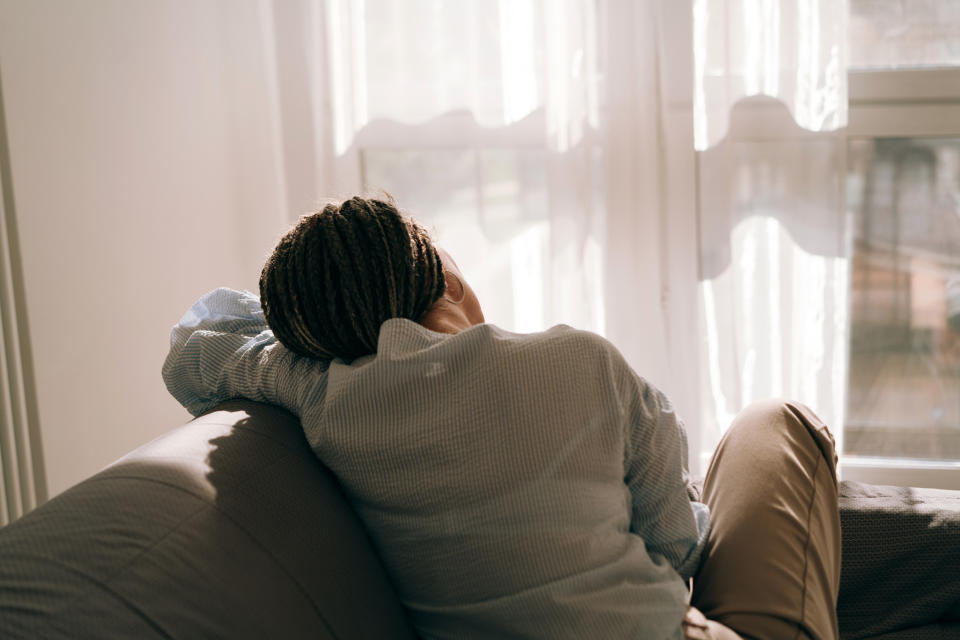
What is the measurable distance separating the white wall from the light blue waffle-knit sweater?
2.79 ft

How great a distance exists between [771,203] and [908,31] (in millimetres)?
489

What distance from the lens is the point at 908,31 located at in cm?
201

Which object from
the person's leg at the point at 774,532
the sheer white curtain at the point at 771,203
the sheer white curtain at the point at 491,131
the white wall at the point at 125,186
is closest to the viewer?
the person's leg at the point at 774,532

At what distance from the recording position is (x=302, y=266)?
38.5 inches

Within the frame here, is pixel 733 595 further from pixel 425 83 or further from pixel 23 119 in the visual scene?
pixel 425 83

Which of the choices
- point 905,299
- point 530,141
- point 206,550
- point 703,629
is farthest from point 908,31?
point 206,550

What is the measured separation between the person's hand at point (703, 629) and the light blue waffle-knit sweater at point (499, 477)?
0.03 meters

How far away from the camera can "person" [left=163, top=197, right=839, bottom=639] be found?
90 cm

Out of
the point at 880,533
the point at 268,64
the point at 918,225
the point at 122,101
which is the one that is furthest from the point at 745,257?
the point at 122,101

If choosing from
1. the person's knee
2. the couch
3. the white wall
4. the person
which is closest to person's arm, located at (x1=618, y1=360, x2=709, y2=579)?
the person

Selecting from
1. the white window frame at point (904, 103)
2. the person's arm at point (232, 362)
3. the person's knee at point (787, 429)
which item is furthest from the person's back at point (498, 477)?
the white window frame at point (904, 103)

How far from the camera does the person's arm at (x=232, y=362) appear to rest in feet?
3.48

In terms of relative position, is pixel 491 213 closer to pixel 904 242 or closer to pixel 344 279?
pixel 904 242

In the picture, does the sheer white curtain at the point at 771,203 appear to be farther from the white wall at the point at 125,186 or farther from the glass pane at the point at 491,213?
the white wall at the point at 125,186
